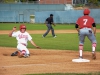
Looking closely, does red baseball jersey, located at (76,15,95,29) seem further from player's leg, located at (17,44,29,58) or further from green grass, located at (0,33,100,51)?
green grass, located at (0,33,100,51)

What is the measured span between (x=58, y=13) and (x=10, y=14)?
771 centimetres

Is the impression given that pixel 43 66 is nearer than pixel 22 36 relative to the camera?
Yes

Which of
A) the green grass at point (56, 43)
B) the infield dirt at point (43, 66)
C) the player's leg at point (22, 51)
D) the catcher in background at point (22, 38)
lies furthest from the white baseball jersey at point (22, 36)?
the green grass at point (56, 43)

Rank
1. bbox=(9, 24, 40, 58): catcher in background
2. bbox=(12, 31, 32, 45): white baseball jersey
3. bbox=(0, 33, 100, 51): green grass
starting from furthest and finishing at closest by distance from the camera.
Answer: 1. bbox=(0, 33, 100, 51): green grass
2. bbox=(12, 31, 32, 45): white baseball jersey
3. bbox=(9, 24, 40, 58): catcher in background

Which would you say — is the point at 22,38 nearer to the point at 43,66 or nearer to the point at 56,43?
the point at 43,66

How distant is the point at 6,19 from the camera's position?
55.8 meters

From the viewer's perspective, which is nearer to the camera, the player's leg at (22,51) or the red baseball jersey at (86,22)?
the red baseball jersey at (86,22)

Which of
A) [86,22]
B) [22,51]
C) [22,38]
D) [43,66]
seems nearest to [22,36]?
[22,38]

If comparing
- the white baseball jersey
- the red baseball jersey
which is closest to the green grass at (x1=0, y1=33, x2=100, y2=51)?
the white baseball jersey

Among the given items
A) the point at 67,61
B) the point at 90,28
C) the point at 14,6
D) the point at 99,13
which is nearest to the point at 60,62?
the point at 67,61

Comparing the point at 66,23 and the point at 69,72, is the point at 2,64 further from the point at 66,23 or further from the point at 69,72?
the point at 66,23

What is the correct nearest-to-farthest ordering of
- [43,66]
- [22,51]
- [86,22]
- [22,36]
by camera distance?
1. [43,66]
2. [86,22]
3. [22,51]
4. [22,36]

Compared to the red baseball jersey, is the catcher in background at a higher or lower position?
lower

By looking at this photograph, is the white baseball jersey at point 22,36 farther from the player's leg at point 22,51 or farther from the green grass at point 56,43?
the green grass at point 56,43
